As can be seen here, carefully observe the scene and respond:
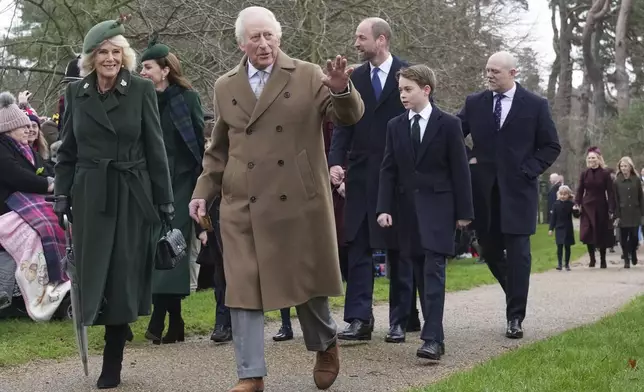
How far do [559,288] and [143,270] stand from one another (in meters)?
8.06

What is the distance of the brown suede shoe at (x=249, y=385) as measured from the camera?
5.48 m

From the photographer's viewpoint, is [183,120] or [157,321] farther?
[157,321]

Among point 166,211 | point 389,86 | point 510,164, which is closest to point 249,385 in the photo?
point 166,211

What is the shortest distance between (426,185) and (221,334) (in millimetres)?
1924

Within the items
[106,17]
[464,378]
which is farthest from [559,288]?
[464,378]

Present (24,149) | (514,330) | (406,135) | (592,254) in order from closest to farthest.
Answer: (406,135), (514,330), (24,149), (592,254)

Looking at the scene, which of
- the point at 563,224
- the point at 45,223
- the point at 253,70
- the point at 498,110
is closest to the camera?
the point at 253,70

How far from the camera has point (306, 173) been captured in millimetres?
5719

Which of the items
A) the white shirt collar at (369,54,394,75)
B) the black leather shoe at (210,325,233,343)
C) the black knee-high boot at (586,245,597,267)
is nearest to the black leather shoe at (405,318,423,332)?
the black leather shoe at (210,325,233,343)

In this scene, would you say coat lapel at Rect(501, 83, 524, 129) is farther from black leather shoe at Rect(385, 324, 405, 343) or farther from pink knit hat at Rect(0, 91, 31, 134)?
pink knit hat at Rect(0, 91, 31, 134)

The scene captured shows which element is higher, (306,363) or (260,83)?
(260,83)

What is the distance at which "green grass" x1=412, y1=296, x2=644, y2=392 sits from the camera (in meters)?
5.66

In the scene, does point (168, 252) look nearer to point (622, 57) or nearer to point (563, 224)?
point (563, 224)

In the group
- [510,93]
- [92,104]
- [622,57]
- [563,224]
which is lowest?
[563,224]
